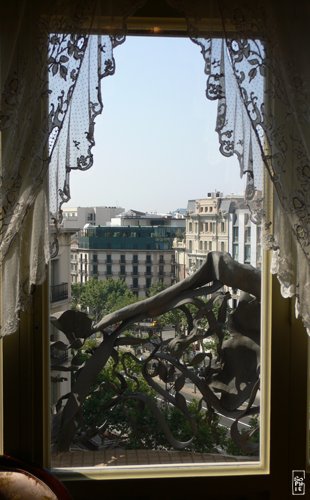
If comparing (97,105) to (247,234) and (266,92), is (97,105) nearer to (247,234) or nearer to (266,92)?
(266,92)

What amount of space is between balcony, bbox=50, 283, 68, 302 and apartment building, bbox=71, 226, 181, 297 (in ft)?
0.15

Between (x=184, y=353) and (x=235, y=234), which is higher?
→ (x=235, y=234)

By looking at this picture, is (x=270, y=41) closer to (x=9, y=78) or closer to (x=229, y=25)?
(x=229, y=25)

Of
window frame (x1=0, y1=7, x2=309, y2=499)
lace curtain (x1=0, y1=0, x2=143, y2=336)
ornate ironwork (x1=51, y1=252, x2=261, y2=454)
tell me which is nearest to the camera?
lace curtain (x1=0, y1=0, x2=143, y2=336)

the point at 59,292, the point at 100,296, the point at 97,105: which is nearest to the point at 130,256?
the point at 100,296

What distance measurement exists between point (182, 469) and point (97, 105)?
54.0 inches

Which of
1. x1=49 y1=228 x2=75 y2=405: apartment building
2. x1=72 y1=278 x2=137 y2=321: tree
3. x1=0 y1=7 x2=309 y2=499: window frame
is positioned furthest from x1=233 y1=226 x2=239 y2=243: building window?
x1=49 y1=228 x2=75 y2=405: apartment building

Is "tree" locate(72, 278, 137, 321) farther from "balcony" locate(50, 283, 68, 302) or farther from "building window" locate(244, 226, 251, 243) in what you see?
"building window" locate(244, 226, 251, 243)

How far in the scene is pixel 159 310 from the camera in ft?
6.91

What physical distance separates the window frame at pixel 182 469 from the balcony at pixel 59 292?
0.15 ft

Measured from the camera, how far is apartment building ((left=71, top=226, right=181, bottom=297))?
6.81 feet

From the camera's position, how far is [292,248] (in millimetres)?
1810

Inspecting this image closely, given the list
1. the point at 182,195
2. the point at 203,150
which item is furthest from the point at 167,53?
the point at 182,195

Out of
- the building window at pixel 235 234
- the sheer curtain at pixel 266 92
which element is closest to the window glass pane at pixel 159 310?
the building window at pixel 235 234
